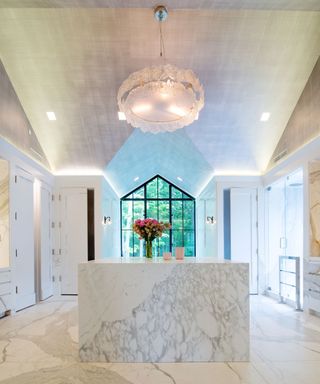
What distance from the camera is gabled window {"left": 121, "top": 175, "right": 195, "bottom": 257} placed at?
13594mm

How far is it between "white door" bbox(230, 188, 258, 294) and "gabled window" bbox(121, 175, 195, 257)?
16.8ft

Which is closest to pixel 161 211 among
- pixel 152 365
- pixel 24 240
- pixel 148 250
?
pixel 24 240

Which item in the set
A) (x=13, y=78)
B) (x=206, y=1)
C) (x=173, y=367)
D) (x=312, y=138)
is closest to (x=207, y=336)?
(x=173, y=367)

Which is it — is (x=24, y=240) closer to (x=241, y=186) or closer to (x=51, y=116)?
(x=51, y=116)

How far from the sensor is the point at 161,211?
1367 cm

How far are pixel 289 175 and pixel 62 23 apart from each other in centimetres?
446

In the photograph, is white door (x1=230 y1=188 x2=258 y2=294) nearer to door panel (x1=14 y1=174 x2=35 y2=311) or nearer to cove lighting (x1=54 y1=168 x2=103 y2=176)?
cove lighting (x1=54 y1=168 x2=103 y2=176)

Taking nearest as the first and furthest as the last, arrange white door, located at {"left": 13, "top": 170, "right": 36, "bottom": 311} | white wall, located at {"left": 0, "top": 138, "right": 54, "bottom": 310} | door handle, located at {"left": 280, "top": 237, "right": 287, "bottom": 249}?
white wall, located at {"left": 0, "top": 138, "right": 54, "bottom": 310} → white door, located at {"left": 13, "top": 170, "right": 36, "bottom": 311} → door handle, located at {"left": 280, "top": 237, "right": 287, "bottom": 249}

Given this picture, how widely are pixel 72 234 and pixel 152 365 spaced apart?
17.0ft

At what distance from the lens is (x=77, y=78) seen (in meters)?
6.22

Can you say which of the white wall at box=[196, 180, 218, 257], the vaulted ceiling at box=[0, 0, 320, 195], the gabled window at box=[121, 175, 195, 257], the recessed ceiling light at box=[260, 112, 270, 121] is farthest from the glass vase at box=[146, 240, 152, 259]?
the gabled window at box=[121, 175, 195, 257]

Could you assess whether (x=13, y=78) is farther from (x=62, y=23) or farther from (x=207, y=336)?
(x=207, y=336)

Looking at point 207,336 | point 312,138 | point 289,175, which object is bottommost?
point 207,336

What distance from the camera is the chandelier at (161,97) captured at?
13.4ft
